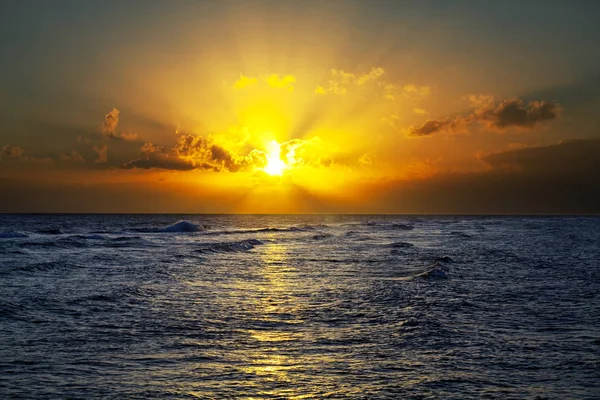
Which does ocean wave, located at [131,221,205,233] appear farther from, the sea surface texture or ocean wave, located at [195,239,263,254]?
the sea surface texture

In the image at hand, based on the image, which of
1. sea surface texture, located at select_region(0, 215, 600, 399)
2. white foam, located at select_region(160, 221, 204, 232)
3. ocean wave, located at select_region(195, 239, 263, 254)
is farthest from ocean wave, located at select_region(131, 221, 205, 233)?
sea surface texture, located at select_region(0, 215, 600, 399)

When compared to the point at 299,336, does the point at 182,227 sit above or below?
above

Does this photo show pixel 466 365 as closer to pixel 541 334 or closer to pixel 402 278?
pixel 541 334

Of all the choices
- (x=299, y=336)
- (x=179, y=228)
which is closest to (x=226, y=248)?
(x=299, y=336)

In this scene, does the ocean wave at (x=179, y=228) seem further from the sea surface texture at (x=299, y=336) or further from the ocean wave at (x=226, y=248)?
the sea surface texture at (x=299, y=336)

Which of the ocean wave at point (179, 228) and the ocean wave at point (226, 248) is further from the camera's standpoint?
the ocean wave at point (179, 228)

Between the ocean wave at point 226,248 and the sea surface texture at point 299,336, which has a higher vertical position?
the sea surface texture at point 299,336

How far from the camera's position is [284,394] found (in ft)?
31.8

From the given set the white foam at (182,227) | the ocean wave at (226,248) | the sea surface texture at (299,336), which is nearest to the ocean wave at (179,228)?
the white foam at (182,227)

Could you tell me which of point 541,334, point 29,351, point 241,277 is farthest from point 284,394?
point 241,277

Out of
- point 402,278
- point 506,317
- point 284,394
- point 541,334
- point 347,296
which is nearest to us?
point 284,394

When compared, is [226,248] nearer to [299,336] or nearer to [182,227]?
[299,336]

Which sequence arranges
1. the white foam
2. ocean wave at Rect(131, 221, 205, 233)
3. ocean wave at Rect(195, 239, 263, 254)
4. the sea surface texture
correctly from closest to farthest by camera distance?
1. the sea surface texture
2. ocean wave at Rect(195, 239, 263, 254)
3. ocean wave at Rect(131, 221, 205, 233)
4. the white foam

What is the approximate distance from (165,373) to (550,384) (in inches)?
311
